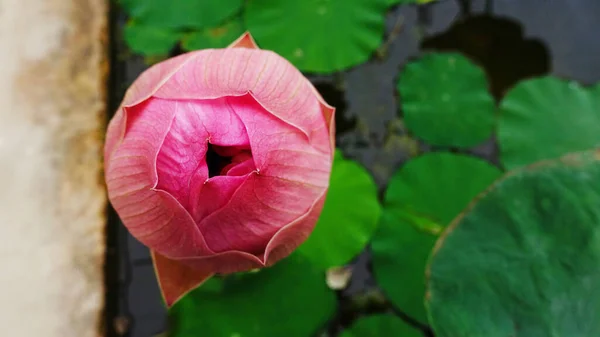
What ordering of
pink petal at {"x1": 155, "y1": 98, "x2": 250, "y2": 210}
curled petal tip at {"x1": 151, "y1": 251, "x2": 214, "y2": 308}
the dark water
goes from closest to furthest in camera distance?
pink petal at {"x1": 155, "y1": 98, "x2": 250, "y2": 210} → curled petal tip at {"x1": 151, "y1": 251, "x2": 214, "y2": 308} → the dark water

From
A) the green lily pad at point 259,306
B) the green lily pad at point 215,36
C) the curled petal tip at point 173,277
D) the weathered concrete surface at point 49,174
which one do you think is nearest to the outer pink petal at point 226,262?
the curled petal tip at point 173,277

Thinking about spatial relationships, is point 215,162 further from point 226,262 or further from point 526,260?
point 526,260

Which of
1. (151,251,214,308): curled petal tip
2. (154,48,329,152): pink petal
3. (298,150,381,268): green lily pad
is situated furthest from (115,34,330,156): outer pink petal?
(298,150,381,268): green lily pad

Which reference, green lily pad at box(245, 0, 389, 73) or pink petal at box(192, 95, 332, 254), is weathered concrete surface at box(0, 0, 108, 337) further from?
pink petal at box(192, 95, 332, 254)

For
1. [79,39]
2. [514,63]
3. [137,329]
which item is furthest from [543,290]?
[79,39]

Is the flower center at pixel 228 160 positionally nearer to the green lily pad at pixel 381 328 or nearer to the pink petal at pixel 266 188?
the pink petal at pixel 266 188

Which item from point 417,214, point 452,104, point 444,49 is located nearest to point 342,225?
point 417,214

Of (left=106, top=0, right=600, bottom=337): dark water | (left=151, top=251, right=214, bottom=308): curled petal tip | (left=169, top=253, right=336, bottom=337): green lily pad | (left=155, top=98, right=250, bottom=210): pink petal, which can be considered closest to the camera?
(left=155, top=98, right=250, bottom=210): pink petal
